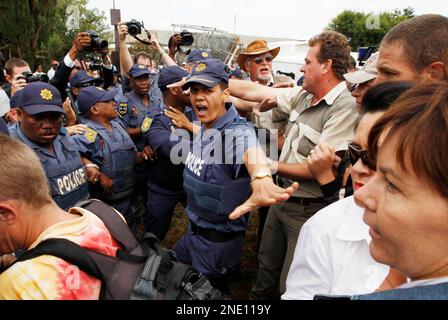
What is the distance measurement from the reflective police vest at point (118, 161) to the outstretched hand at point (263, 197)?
196cm

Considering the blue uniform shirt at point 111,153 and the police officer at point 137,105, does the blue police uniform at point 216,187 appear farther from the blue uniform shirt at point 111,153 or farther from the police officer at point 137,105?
the police officer at point 137,105

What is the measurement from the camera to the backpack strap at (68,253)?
1.20m

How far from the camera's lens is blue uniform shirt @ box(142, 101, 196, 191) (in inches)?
144

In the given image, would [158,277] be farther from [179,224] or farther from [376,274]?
[179,224]

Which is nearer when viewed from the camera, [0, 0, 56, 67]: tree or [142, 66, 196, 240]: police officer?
[142, 66, 196, 240]: police officer

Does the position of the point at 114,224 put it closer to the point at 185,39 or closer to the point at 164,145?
the point at 164,145

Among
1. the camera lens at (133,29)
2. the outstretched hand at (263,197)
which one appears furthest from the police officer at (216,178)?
the camera lens at (133,29)

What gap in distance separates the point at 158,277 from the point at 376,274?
76 centimetres

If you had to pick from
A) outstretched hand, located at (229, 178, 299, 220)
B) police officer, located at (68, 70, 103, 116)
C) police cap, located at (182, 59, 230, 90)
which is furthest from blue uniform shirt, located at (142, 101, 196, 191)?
outstretched hand, located at (229, 178, 299, 220)

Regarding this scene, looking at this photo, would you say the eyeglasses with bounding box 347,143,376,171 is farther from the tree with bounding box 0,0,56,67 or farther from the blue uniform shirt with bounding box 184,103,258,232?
the tree with bounding box 0,0,56,67

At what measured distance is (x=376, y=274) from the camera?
48.1 inches

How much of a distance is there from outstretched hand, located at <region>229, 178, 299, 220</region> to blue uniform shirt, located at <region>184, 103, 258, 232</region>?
56cm

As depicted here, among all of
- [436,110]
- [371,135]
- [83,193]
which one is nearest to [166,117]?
[83,193]

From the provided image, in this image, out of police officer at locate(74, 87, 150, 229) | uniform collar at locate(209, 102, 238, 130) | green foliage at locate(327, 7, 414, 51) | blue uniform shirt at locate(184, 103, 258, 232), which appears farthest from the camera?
green foliage at locate(327, 7, 414, 51)
